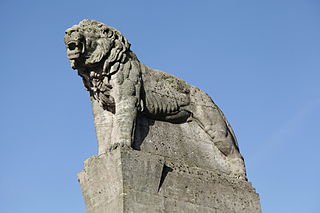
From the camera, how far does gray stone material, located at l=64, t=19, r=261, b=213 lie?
13289 mm

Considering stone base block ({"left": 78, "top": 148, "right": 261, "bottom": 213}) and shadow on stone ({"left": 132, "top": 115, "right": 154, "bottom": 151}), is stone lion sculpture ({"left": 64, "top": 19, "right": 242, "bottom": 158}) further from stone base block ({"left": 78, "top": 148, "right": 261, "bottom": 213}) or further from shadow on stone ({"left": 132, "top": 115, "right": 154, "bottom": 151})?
stone base block ({"left": 78, "top": 148, "right": 261, "bottom": 213})

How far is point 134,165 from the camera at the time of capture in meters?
13.2

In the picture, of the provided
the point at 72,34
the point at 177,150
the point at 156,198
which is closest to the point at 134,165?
the point at 156,198

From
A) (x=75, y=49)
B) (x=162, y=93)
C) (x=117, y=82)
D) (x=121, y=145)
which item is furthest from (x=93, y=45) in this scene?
(x=121, y=145)

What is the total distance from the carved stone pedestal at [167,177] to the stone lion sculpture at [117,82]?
0.40 metres

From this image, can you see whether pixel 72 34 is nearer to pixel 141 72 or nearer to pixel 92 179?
pixel 141 72

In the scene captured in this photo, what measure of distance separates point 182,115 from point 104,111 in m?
2.07

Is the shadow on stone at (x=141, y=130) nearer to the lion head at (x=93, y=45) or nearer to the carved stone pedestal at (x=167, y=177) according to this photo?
the carved stone pedestal at (x=167, y=177)

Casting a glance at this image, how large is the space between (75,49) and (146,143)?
106 inches

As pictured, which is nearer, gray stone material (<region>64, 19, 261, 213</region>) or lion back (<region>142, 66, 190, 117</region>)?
gray stone material (<region>64, 19, 261, 213</region>)

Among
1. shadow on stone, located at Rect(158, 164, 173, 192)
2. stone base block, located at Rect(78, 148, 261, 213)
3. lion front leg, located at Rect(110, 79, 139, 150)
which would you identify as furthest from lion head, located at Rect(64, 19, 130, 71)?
shadow on stone, located at Rect(158, 164, 173, 192)

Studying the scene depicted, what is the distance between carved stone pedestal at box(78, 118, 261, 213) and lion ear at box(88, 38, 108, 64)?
1.82 metres

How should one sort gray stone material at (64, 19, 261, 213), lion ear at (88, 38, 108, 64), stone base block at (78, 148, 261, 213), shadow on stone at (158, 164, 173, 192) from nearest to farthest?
stone base block at (78, 148, 261, 213) < gray stone material at (64, 19, 261, 213) < shadow on stone at (158, 164, 173, 192) < lion ear at (88, 38, 108, 64)

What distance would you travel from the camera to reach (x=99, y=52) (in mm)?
14000
